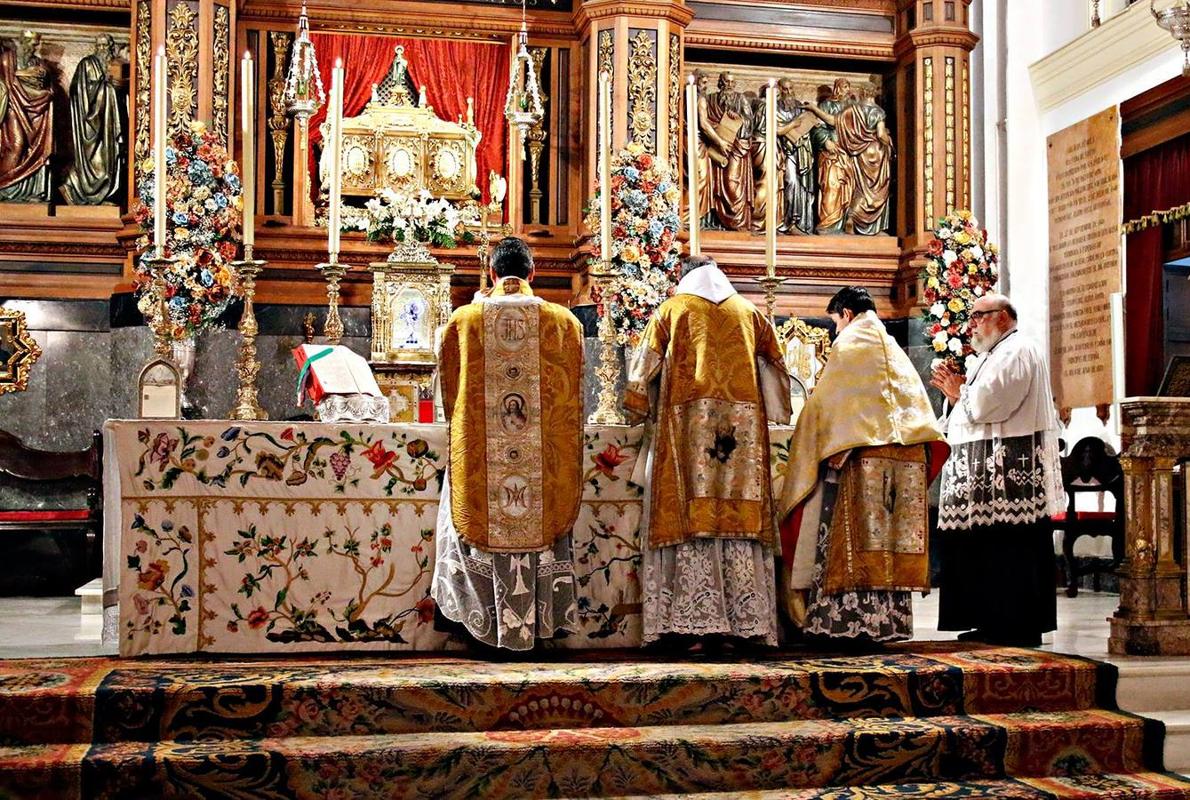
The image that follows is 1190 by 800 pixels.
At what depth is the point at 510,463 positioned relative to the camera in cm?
610

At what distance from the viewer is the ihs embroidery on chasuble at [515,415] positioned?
6023 mm

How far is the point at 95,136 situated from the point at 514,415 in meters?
5.65

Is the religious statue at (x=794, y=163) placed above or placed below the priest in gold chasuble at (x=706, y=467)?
above

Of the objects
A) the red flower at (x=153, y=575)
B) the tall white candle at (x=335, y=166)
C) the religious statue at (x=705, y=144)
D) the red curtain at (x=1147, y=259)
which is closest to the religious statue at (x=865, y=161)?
the religious statue at (x=705, y=144)

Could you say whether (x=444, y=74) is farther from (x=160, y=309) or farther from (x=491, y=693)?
(x=491, y=693)

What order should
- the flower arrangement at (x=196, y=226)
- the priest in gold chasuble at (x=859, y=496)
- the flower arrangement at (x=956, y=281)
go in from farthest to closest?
the flower arrangement at (x=956, y=281) < the flower arrangement at (x=196, y=226) < the priest in gold chasuble at (x=859, y=496)

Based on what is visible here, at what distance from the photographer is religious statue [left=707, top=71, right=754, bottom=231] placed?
11.2m

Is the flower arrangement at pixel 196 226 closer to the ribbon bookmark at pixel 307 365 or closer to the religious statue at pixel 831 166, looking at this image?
the ribbon bookmark at pixel 307 365

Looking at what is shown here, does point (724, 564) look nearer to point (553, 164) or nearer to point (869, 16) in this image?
point (553, 164)

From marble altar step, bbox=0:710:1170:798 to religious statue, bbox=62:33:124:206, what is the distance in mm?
6157

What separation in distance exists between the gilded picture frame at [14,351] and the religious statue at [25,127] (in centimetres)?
86

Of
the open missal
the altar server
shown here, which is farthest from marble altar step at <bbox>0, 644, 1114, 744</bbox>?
the open missal

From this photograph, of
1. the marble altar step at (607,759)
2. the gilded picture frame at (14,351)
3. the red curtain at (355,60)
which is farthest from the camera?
the red curtain at (355,60)

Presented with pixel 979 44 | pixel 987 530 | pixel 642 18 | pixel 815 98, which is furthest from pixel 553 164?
pixel 987 530
